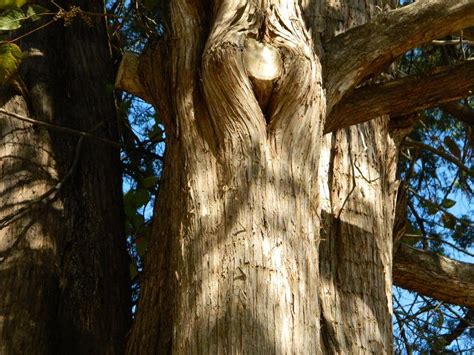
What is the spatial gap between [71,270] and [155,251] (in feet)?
1.63

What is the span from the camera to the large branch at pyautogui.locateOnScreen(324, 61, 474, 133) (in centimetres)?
310

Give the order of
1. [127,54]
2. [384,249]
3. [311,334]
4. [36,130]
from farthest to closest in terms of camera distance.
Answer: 1. [36,130]
2. [384,249]
3. [127,54]
4. [311,334]

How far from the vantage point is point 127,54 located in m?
3.08

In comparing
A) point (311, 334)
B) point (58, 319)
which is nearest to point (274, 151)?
point (311, 334)

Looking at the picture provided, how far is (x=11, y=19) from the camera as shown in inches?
134

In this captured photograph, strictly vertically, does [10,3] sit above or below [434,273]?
above

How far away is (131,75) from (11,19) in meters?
0.69

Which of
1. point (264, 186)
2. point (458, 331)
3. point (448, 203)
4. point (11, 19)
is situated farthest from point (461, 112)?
point (264, 186)

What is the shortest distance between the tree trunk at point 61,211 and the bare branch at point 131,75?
770 millimetres

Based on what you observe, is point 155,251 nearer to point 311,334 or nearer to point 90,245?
point 90,245

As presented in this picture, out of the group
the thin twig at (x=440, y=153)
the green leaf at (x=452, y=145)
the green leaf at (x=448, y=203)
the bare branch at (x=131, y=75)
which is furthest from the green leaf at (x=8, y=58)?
the green leaf at (x=448, y=203)

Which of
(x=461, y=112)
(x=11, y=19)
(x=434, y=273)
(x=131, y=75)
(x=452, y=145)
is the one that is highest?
(x=461, y=112)

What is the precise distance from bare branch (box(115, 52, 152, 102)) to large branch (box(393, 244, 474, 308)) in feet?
5.03

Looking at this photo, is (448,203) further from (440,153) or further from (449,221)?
(440,153)
